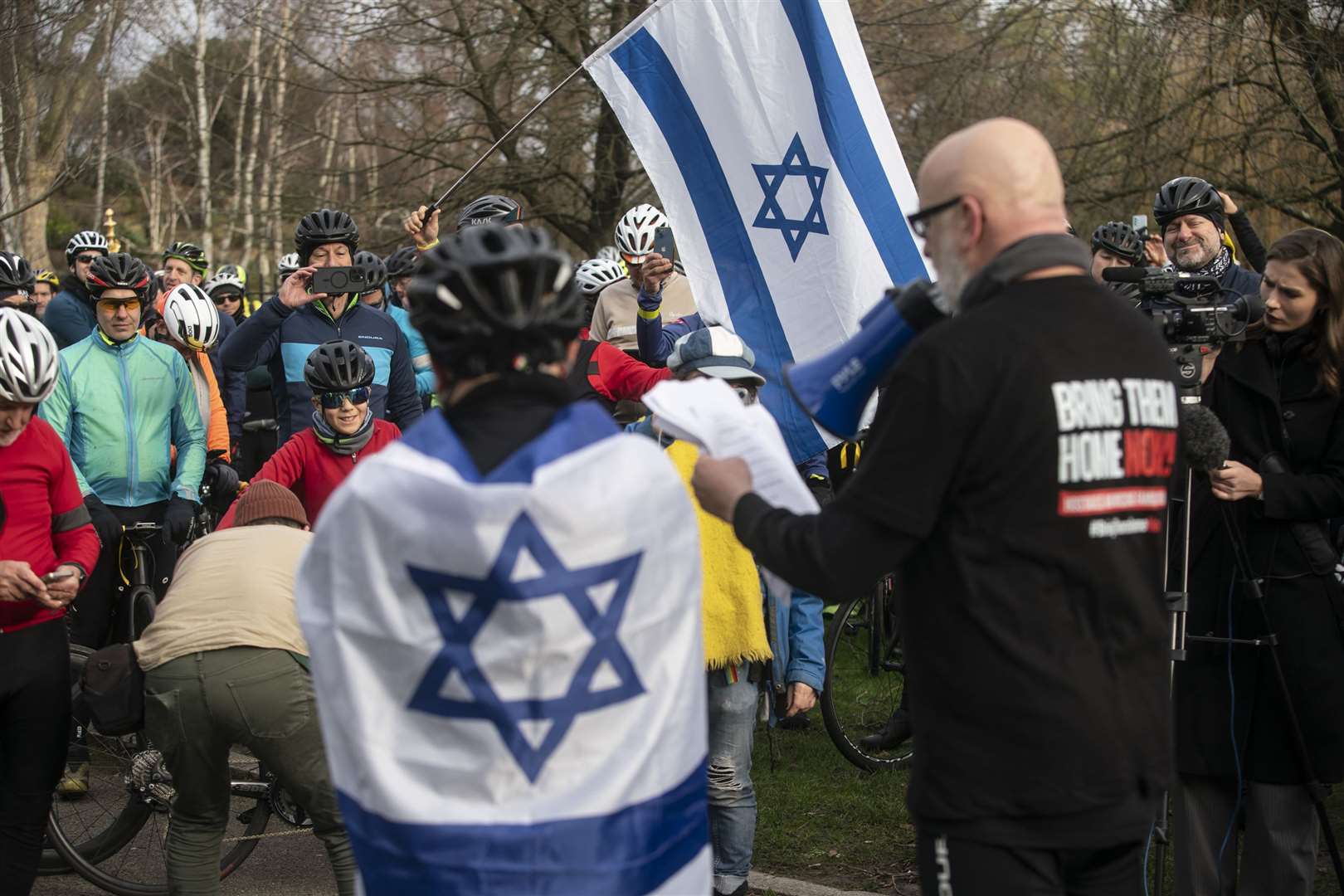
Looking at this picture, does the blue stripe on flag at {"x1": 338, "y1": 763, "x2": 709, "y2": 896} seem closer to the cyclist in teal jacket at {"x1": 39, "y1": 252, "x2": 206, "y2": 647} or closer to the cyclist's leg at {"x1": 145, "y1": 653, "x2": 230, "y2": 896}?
the cyclist's leg at {"x1": 145, "y1": 653, "x2": 230, "y2": 896}

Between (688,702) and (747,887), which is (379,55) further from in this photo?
(688,702)

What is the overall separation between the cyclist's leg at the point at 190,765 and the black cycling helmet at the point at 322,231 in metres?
3.25

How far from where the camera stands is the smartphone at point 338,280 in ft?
23.2

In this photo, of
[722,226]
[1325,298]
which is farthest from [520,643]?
[722,226]

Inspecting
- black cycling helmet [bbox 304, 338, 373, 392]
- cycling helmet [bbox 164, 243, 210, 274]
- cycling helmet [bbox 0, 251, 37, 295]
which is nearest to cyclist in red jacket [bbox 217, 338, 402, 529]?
black cycling helmet [bbox 304, 338, 373, 392]

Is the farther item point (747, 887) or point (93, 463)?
point (93, 463)

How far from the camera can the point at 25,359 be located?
4.89 m

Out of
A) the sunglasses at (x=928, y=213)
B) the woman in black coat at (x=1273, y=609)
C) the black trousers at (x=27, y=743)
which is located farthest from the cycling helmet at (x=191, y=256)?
the sunglasses at (x=928, y=213)

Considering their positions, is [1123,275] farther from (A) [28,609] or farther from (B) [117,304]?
(B) [117,304]

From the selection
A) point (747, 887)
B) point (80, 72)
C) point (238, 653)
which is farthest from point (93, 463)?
point (80, 72)

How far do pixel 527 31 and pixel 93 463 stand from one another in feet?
36.2

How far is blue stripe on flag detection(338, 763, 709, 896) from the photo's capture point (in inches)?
107

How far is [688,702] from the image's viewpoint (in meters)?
2.93

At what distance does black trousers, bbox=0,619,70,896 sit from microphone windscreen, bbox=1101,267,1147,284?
3.57 m
